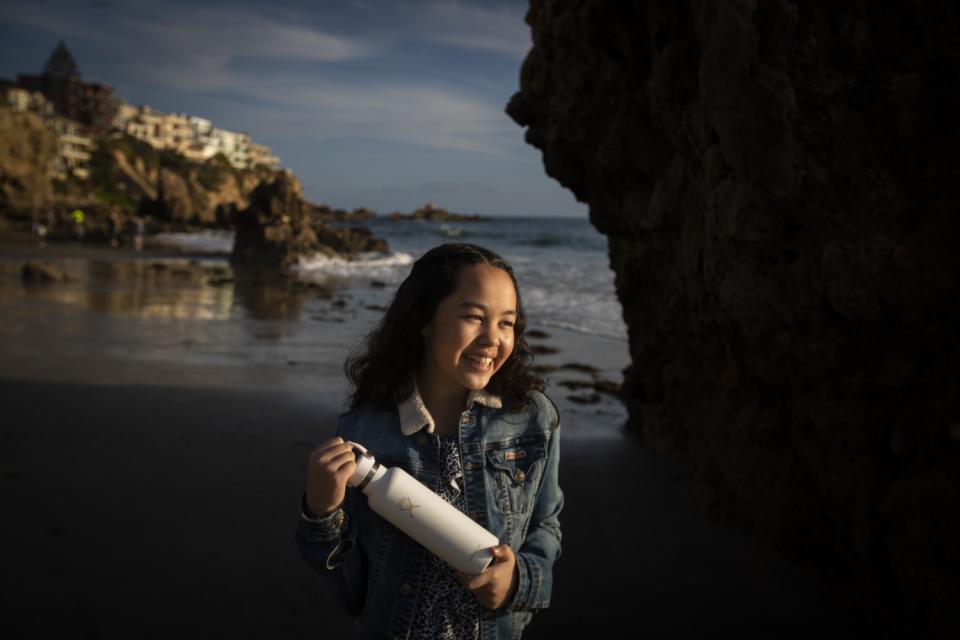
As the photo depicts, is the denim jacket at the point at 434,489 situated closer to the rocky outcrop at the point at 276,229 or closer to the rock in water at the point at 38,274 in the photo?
the rock in water at the point at 38,274

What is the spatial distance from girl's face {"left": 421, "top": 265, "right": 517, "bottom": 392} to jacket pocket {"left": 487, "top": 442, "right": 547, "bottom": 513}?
0.75ft

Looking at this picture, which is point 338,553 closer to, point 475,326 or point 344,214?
point 475,326

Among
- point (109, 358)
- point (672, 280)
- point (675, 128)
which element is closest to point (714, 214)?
point (675, 128)

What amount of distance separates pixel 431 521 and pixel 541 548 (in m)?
0.46

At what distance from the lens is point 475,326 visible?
81.8 inches

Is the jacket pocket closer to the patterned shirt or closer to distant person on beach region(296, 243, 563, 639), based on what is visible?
distant person on beach region(296, 243, 563, 639)

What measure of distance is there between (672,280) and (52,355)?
7641 mm

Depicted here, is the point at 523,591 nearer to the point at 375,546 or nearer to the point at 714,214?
the point at 375,546

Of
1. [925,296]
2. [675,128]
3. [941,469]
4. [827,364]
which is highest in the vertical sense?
[675,128]

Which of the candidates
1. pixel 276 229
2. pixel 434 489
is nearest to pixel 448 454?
pixel 434 489

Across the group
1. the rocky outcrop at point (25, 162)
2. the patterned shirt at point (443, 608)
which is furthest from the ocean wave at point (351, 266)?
the rocky outcrop at point (25, 162)

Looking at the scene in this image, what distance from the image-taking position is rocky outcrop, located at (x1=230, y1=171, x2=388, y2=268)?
2766 centimetres

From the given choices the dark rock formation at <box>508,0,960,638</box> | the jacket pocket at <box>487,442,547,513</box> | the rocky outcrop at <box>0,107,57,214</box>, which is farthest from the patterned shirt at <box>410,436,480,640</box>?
the rocky outcrop at <box>0,107,57,214</box>

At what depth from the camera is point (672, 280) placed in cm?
545
